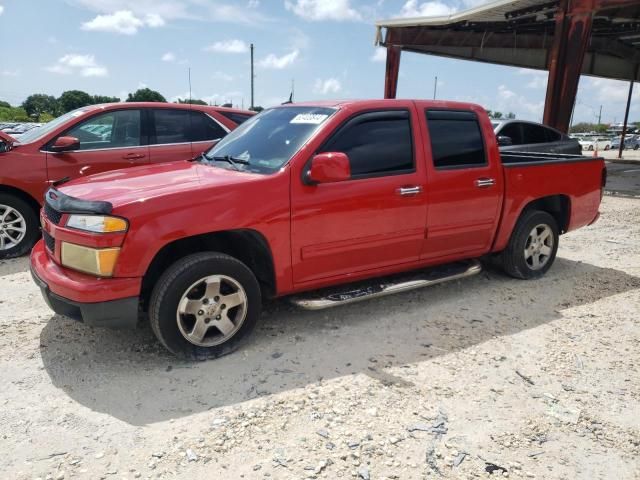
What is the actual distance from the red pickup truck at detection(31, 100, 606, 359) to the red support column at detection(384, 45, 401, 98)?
16.0 metres

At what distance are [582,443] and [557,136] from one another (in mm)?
9107

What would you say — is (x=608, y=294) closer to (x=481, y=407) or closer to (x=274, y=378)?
(x=481, y=407)

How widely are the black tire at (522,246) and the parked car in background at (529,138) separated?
3.93m

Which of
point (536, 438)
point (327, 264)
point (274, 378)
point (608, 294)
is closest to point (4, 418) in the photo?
point (274, 378)

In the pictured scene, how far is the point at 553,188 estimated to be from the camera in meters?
5.14

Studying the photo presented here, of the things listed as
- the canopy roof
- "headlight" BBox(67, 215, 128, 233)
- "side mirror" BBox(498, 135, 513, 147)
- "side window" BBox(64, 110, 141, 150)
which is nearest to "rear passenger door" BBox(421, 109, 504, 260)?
"headlight" BBox(67, 215, 128, 233)

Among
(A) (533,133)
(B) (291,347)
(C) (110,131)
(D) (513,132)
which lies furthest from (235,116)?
(A) (533,133)

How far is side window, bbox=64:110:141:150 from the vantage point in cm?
604

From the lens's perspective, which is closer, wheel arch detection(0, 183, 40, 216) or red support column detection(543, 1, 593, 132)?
wheel arch detection(0, 183, 40, 216)

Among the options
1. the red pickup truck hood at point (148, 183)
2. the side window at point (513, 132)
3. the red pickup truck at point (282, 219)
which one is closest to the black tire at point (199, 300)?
the red pickup truck at point (282, 219)

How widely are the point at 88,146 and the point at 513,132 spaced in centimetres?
737

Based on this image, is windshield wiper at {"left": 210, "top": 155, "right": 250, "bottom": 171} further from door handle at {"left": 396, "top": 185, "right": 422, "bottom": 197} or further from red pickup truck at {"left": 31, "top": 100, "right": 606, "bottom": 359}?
door handle at {"left": 396, "top": 185, "right": 422, "bottom": 197}

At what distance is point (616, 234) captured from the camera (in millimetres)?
7449

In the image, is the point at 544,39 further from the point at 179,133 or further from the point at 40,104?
the point at 40,104
